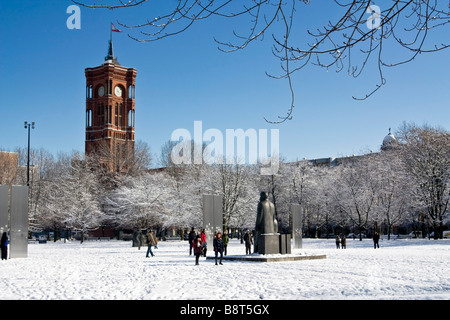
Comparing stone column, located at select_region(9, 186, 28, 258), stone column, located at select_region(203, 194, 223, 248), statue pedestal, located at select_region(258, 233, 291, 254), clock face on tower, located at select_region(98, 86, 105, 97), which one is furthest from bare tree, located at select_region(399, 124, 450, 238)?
clock face on tower, located at select_region(98, 86, 105, 97)

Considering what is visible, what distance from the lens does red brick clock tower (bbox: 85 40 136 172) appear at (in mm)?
96250

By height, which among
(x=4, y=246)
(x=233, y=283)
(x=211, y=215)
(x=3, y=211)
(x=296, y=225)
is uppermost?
(x=3, y=211)

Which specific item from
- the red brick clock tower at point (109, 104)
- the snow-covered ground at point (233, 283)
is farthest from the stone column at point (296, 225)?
the red brick clock tower at point (109, 104)

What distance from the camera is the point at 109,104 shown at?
96625 mm

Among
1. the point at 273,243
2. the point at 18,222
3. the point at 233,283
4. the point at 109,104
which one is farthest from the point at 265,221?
the point at 109,104

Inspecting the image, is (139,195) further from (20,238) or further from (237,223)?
(20,238)

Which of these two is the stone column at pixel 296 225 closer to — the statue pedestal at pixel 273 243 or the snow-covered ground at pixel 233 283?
the statue pedestal at pixel 273 243

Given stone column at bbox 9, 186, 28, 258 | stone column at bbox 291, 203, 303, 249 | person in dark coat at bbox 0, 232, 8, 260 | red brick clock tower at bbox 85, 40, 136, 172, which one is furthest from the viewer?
red brick clock tower at bbox 85, 40, 136, 172

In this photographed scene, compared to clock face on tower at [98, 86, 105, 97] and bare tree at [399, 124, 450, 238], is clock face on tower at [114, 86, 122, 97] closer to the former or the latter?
clock face on tower at [98, 86, 105, 97]

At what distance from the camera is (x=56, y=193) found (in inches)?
2475

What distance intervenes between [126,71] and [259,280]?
87832mm

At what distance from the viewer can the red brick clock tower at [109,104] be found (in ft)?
316

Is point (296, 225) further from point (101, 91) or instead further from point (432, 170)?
point (101, 91)

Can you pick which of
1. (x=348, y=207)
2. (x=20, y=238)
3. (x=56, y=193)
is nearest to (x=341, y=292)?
(x=20, y=238)
